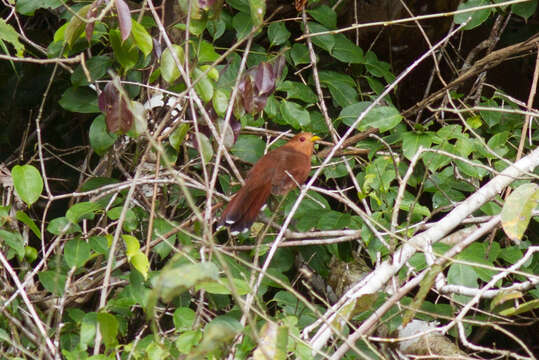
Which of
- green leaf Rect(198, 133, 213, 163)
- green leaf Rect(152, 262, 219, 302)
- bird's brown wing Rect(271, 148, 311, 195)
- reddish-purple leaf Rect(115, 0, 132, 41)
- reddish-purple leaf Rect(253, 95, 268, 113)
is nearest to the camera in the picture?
green leaf Rect(152, 262, 219, 302)

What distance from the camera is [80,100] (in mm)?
3055

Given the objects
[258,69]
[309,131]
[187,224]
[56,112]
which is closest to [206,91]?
[258,69]

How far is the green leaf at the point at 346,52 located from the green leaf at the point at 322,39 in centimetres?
7

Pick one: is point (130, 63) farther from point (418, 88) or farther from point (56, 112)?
point (418, 88)

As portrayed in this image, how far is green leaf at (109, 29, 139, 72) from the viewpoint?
274 cm

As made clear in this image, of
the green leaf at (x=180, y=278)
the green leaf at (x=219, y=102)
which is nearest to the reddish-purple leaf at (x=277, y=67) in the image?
the green leaf at (x=219, y=102)

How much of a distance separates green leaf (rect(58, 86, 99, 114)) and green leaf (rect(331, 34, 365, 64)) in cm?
106

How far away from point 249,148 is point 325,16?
65 cm

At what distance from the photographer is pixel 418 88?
426cm

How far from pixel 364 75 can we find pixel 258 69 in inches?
41.0

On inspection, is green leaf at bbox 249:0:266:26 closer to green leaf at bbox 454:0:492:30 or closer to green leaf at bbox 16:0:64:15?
green leaf at bbox 16:0:64:15

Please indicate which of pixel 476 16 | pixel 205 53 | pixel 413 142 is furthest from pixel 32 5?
pixel 476 16

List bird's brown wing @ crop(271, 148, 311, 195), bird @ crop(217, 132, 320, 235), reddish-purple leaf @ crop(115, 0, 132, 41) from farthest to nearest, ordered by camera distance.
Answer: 1. bird's brown wing @ crop(271, 148, 311, 195)
2. bird @ crop(217, 132, 320, 235)
3. reddish-purple leaf @ crop(115, 0, 132, 41)

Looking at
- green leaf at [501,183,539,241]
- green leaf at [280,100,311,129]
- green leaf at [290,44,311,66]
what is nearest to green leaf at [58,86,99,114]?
green leaf at [280,100,311,129]
